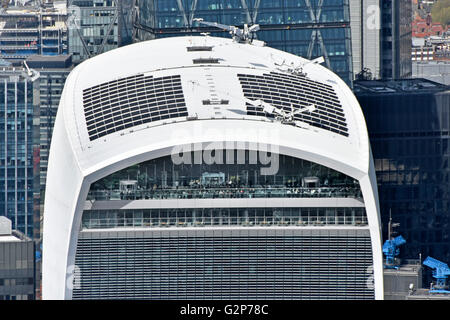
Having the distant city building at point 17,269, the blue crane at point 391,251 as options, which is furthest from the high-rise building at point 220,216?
the distant city building at point 17,269

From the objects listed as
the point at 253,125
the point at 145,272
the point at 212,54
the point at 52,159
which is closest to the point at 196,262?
the point at 145,272

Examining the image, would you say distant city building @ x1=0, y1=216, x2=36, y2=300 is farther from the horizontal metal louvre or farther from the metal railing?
the horizontal metal louvre

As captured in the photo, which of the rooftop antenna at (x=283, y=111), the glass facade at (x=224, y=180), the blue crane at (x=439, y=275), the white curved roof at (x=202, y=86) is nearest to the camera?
the glass facade at (x=224, y=180)

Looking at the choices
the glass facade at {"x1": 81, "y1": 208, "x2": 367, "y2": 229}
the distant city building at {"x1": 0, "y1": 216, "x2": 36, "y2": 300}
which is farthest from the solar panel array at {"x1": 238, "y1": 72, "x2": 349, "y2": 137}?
the distant city building at {"x1": 0, "y1": 216, "x2": 36, "y2": 300}

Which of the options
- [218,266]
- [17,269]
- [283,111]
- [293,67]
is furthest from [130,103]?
[17,269]

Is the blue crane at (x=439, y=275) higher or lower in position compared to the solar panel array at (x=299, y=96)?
lower

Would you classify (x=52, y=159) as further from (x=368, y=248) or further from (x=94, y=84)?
(x=368, y=248)

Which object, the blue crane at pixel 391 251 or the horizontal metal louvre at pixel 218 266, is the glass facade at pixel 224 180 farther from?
the blue crane at pixel 391 251
